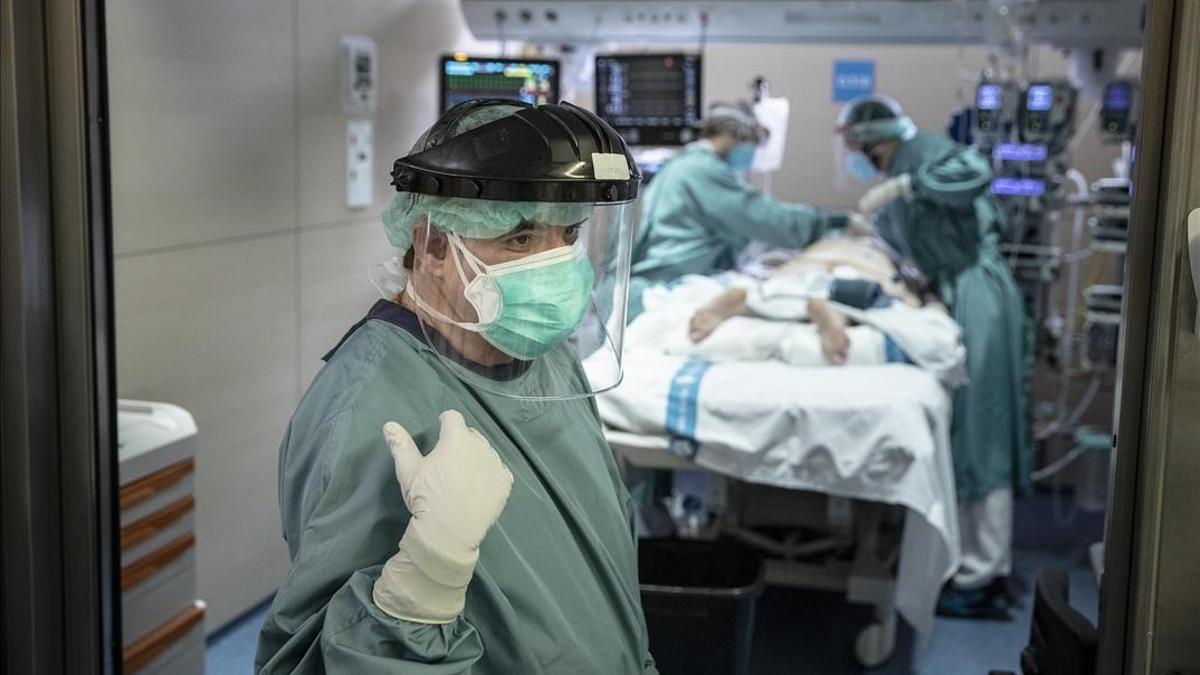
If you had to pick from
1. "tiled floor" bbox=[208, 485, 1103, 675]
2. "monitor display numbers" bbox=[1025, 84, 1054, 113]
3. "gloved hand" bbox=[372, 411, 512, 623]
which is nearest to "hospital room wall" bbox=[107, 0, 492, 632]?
"tiled floor" bbox=[208, 485, 1103, 675]

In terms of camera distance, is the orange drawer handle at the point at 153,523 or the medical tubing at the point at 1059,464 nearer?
the orange drawer handle at the point at 153,523

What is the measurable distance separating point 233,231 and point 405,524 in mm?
2469

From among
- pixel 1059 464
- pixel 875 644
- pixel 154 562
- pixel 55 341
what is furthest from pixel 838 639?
pixel 55 341

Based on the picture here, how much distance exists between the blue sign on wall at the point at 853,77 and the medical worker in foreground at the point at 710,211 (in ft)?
4.82

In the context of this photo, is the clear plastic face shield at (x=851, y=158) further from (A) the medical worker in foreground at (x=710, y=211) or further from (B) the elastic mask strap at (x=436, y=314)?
(B) the elastic mask strap at (x=436, y=314)

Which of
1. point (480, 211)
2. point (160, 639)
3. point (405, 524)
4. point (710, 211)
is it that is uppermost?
point (480, 211)

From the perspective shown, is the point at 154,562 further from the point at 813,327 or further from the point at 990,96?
the point at 990,96

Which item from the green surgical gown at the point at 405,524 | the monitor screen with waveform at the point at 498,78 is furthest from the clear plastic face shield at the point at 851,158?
the green surgical gown at the point at 405,524

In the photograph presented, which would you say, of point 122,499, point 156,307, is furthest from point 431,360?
point 156,307

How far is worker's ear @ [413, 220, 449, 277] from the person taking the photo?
1.62 m

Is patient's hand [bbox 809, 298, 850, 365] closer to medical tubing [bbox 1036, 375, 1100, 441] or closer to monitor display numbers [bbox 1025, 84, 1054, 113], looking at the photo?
monitor display numbers [bbox 1025, 84, 1054, 113]

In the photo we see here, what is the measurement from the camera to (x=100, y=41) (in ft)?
6.72

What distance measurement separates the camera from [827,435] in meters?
3.38

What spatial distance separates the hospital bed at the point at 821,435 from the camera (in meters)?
3.38
